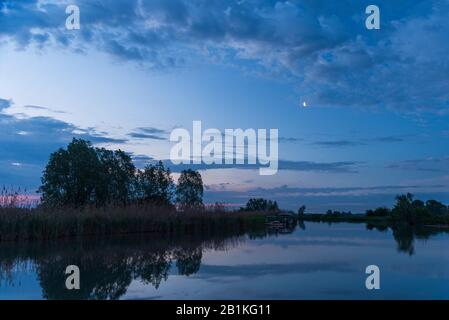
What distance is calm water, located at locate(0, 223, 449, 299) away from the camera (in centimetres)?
663

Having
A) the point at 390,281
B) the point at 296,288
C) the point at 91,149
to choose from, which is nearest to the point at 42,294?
the point at 296,288

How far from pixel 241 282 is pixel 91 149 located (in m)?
25.7

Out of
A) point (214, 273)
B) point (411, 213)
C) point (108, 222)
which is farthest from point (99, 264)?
point (411, 213)

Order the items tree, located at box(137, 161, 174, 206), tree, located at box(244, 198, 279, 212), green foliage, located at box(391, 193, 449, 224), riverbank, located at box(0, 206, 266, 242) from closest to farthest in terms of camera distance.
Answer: riverbank, located at box(0, 206, 266, 242), tree, located at box(137, 161, 174, 206), green foliage, located at box(391, 193, 449, 224), tree, located at box(244, 198, 279, 212)

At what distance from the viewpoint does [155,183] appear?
3878cm

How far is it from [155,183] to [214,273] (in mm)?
30466

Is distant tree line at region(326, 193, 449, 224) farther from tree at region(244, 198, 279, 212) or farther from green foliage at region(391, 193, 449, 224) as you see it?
tree at region(244, 198, 279, 212)

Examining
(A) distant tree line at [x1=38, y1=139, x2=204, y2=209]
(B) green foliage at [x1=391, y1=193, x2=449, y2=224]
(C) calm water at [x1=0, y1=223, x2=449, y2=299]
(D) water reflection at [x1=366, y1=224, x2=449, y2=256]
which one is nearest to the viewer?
(C) calm water at [x1=0, y1=223, x2=449, y2=299]

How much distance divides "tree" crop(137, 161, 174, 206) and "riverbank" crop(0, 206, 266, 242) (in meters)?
11.7

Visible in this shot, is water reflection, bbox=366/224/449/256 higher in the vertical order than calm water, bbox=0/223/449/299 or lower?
lower

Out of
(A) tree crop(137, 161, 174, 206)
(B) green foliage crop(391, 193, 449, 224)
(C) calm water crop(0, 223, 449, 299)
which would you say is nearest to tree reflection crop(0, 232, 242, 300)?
(C) calm water crop(0, 223, 449, 299)

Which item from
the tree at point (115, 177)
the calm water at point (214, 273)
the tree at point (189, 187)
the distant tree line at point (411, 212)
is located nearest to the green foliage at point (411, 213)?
the distant tree line at point (411, 212)

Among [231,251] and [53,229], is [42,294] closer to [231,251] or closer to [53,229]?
[231,251]
